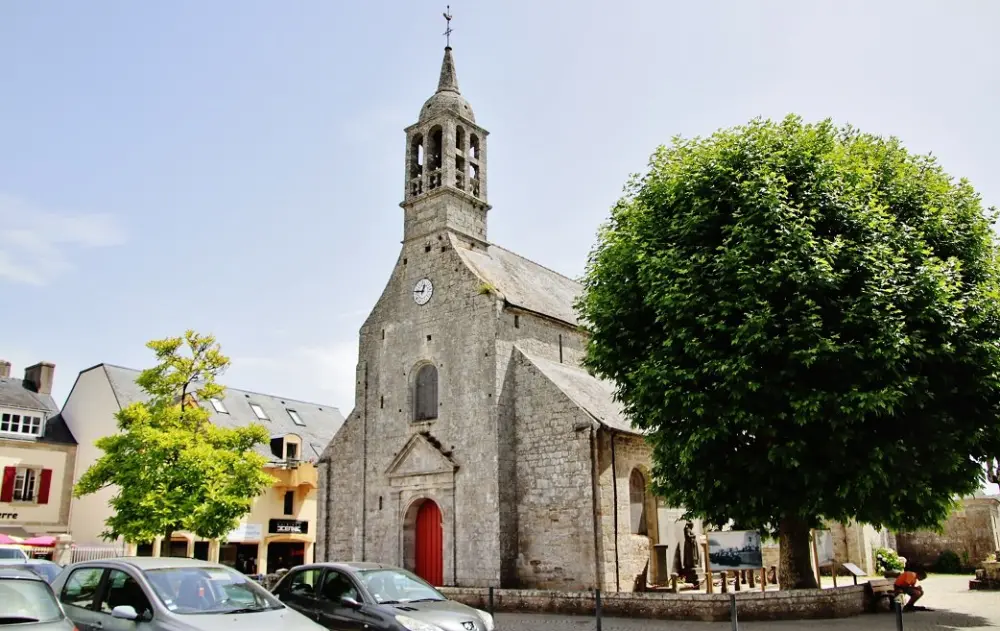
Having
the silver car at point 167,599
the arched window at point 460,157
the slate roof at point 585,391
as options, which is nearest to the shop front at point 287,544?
the slate roof at point 585,391

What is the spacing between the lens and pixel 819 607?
48.5ft

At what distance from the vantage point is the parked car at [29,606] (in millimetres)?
7484

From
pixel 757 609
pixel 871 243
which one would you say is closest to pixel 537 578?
pixel 757 609

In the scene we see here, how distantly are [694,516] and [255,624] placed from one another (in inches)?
414

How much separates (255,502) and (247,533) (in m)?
1.41

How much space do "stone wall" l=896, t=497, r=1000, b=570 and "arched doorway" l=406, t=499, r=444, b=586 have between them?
68.6 ft

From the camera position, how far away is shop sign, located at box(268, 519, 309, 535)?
117ft

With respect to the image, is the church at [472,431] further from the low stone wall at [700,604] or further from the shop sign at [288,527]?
the shop sign at [288,527]

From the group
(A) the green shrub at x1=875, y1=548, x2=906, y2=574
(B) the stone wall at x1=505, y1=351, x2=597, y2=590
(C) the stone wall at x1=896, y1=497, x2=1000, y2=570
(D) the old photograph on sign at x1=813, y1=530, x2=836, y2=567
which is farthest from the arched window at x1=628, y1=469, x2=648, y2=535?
(C) the stone wall at x1=896, y1=497, x2=1000, y2=570

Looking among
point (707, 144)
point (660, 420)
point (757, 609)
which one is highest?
point (707, 144)

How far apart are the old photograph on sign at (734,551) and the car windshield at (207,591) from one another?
333 inches

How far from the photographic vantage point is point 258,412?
1604 inches

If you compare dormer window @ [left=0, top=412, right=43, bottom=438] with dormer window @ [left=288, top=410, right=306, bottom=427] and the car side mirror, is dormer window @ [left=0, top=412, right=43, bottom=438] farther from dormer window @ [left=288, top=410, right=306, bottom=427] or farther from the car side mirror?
the car side mirror

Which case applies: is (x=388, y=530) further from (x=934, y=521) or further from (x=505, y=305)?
(x=934, y=521)
